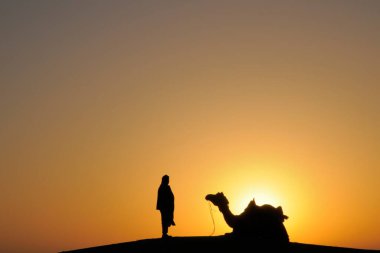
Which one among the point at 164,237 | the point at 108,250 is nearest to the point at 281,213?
the point at 164,237

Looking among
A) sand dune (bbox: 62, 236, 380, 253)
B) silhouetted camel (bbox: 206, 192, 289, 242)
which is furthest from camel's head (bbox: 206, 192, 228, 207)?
sand dune (bbox: 62, 236, 380, 253)

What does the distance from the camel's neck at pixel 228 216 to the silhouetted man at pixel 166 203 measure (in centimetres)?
301

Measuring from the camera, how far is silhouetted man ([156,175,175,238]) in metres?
28.0

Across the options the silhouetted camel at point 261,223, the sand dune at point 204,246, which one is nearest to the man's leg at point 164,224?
the sand dune at point 204,246

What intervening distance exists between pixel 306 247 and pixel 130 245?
21.0 ft

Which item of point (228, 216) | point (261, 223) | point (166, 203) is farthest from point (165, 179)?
point (261, 223)

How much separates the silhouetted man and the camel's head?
230 centimetres

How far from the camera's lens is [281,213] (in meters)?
24.5

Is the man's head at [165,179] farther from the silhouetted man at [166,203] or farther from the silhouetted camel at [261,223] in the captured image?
the silhouetted camel at [261,223]

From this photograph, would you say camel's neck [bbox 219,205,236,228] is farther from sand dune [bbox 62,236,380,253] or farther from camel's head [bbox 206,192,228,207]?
sand dune [bbox 62,236,380,253]

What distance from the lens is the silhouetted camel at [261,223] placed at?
2417cm

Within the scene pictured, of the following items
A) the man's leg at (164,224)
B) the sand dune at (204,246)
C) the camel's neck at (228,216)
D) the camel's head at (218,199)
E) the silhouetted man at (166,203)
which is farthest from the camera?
the silhouetted man at (166,203)

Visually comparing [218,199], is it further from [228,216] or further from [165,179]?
[165,179]

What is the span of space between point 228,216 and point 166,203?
3.58 metres
